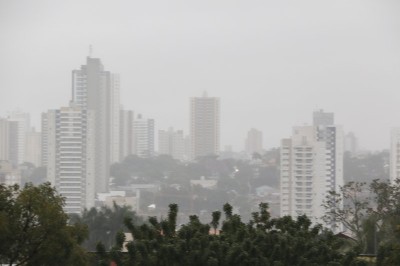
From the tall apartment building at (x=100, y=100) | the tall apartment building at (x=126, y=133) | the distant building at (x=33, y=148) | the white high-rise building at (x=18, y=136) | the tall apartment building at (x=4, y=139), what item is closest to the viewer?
the tall apartment building at (x=100, y=100)

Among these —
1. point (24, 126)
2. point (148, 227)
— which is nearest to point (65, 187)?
point (24, 126)

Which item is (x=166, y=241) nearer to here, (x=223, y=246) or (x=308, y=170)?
(x=223, y=246)

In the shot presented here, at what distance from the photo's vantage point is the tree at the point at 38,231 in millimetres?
4723

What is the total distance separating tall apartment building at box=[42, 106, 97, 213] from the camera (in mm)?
33188

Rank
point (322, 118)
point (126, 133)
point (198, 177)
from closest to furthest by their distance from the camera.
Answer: point (198, 177)
point (322, 118)
point (126, 133)

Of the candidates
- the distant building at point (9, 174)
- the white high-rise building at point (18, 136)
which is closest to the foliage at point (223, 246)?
the distant building at point (9, 174)

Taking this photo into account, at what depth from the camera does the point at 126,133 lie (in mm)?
42781

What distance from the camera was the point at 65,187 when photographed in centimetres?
3325

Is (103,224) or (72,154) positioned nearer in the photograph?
(103,224)

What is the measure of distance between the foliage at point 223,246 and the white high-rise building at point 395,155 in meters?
27.3

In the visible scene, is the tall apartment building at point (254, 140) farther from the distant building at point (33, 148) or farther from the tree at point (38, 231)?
the tree at point (38, 231)

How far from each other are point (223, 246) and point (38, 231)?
0.92 m

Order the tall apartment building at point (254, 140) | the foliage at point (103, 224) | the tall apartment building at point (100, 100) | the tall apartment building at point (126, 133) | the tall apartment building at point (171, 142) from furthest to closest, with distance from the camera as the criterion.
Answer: the tall apartment building at point (254, 140) < the tall apartment building at point (171, 142) < the tall apartment building at point (126, 133) < the tall apartment building at point (100, 100) < the foliage at point (103, 224)

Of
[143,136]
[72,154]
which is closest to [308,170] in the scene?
[72,154]
